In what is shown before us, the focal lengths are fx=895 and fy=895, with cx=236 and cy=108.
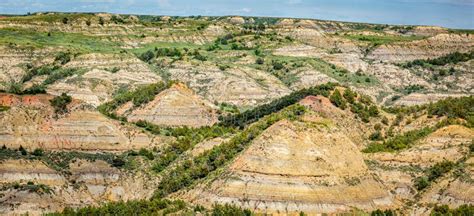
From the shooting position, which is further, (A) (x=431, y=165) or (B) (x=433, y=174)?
(A) (x=431, y=165)

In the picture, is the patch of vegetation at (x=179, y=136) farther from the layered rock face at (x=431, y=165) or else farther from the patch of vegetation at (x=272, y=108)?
the layered rock face at (x=431, y=165)

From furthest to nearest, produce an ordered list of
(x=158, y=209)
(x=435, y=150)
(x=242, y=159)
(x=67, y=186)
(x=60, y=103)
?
(x=60, y=103), (x=435, y=150), (x=67, y=186), (x=242, y=159), (x=158, y=209)

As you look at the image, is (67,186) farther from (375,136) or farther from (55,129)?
(375,136)

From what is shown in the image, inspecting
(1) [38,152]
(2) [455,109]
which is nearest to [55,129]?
(1) [38,152]


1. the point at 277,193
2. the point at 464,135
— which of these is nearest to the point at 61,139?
the point at 277,193

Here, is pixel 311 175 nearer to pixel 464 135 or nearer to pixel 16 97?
pixel 464 135
